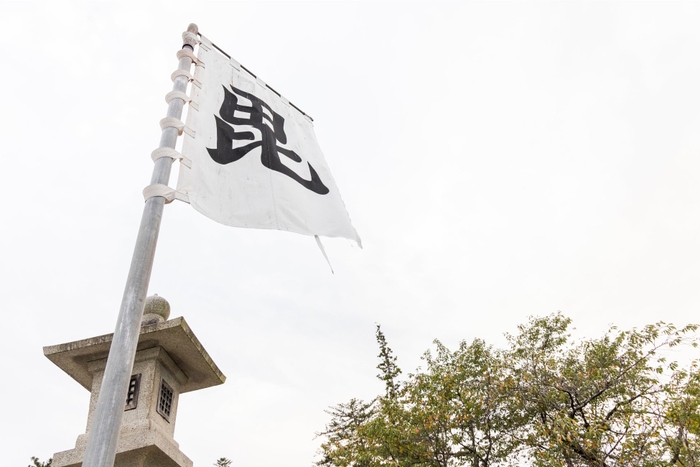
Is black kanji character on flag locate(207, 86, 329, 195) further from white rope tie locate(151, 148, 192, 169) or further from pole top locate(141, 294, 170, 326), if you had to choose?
pole top locate(141, 294, 170, 326)

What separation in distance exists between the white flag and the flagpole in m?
0.21

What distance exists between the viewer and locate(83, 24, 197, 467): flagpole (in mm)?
2820

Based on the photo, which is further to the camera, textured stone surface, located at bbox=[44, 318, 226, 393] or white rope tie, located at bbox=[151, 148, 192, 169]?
textured stone surface, located at bbox=[44, 318, 226, 393]

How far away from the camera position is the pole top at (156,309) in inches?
277

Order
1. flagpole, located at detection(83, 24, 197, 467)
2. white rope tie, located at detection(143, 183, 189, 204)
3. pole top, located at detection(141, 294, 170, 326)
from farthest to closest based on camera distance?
1. pole top, located at detection(141, 294, 170, 326)
2. white rope tie, located at detection(143, 183, 189, 204)
3. flagpole, located at detection(83, 24, 197, 467)

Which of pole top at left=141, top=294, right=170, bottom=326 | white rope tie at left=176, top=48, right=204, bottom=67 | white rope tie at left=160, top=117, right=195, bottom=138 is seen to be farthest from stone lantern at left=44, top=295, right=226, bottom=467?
white rope tie at left=176, top=48, right=204, bottom=67

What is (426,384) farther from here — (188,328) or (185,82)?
(185,82)

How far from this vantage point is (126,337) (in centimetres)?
314

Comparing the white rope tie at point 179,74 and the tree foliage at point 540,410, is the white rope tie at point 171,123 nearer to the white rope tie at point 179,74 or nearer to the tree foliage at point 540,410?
the white rope tie at point 179,74

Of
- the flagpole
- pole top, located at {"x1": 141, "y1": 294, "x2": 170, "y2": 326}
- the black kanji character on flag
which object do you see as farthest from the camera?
pole top, located at {"x1": 141, "y1": 294, "x2": 170, "y2": 326}

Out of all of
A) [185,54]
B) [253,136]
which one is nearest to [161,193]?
[253,136]

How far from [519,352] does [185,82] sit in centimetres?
1295

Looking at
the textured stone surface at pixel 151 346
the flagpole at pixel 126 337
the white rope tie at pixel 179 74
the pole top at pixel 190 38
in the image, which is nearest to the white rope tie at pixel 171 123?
the flagpole at pixel 126 337

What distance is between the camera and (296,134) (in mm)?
5570
